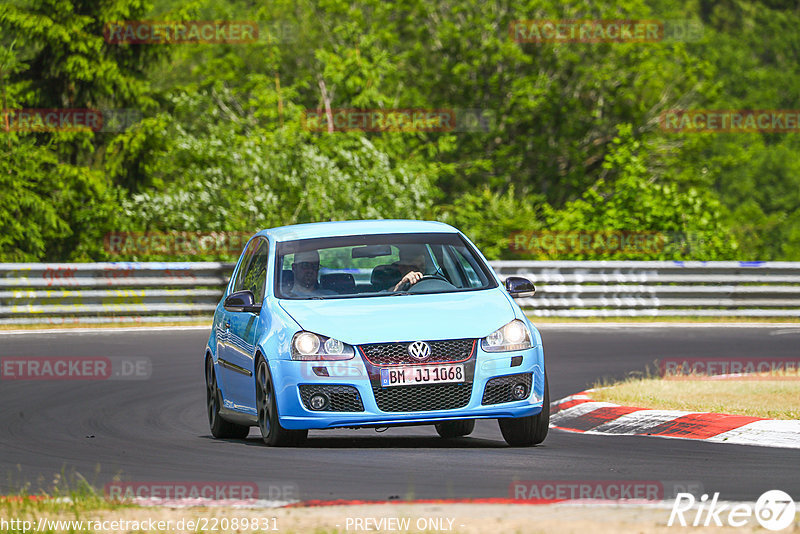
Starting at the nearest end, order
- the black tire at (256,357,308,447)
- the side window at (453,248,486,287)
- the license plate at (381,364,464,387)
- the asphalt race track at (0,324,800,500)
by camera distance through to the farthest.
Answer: the asphalt race track at (0,324,800,500), the license plate at (381,364,464,387), the black tire at (256,357,308,447), the side window at (453,248,486,287)

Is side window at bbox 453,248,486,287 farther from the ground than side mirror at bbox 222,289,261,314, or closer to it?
farther from the ground

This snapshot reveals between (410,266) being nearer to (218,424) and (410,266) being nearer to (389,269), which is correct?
(389,269)

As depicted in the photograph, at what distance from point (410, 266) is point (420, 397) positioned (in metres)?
1.60

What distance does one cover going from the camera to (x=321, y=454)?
919cm

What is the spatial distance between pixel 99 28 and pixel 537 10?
17071 millimetres

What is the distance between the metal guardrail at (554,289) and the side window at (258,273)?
1208 cm

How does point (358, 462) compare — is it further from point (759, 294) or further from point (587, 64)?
point (587, 64)

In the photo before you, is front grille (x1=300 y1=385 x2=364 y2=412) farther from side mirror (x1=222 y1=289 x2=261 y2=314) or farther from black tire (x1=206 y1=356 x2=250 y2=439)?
black tire (x1=206 y1=356 x2=250 y2=439)

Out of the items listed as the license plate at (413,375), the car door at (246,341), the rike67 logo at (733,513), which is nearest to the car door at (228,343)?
the car door at (246,341)

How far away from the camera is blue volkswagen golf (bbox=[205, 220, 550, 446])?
9078 millimetres

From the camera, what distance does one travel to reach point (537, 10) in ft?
150

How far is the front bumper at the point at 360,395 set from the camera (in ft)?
29.8

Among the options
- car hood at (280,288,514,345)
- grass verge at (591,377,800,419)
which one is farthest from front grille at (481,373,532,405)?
grass verge at (591,377,800,419)

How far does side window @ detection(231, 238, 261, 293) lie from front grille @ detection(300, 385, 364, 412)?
2.37 m
